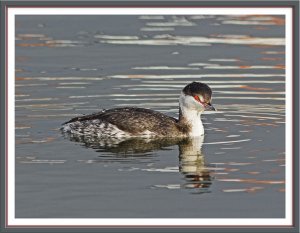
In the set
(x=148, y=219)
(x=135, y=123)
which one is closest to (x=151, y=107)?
(x=135, y=123)

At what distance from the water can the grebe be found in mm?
292

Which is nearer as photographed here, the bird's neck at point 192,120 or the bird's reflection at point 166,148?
the bird's reflection at point 166,148

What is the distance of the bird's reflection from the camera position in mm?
18242

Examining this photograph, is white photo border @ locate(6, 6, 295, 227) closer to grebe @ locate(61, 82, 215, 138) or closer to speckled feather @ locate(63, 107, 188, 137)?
grebe @ locate(61, 82, 215, 138)

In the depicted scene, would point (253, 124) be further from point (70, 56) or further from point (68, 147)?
point (70, 56)

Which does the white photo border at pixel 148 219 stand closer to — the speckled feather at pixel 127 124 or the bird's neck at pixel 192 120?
the speckled feather at pixel 127 124

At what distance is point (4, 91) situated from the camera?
16844 mm

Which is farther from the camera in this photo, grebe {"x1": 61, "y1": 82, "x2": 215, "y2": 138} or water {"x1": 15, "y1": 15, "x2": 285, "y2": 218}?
grebe {"x1": 61, "y1": 82, "x2": 215, "y2": 138}

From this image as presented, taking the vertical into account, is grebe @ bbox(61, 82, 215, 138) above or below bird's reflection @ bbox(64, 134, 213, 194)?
above

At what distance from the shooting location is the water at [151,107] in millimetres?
16578

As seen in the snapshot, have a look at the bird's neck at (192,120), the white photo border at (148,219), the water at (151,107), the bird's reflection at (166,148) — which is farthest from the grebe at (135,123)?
the white photo border at (148,219)

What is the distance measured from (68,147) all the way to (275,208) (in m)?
4.97

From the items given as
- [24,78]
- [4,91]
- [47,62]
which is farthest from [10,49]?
[47,62]

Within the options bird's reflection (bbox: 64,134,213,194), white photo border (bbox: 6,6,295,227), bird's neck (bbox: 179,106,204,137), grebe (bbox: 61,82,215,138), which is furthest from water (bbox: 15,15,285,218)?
white photo border (bbox: 6,6,295,227)
